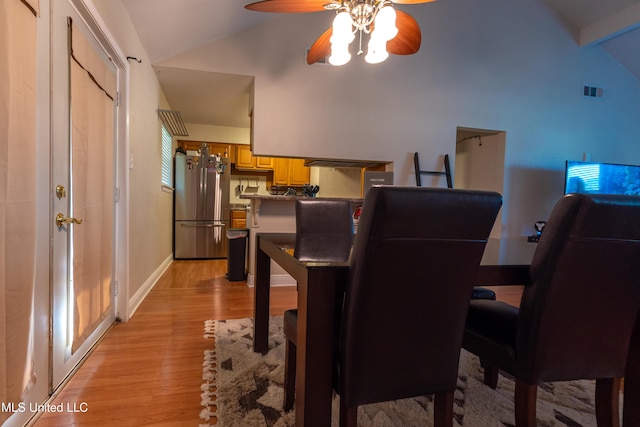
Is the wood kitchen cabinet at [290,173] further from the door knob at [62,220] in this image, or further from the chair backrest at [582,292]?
the chair backrest at [582,292]

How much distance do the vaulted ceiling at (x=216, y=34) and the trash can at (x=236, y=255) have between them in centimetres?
176

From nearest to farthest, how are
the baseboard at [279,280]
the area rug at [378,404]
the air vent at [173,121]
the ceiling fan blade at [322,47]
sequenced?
the area rug at [378,404] < the ceiling fan blade at [322,47] < the baseboard at [279,280] < the air vent at [173,121]

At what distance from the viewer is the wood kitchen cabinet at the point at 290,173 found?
594 cm

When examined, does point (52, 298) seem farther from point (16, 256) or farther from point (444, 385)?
point (444, 385)

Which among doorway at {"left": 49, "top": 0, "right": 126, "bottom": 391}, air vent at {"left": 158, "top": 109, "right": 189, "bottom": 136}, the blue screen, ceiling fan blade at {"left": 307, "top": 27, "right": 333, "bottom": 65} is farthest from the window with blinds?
the blue screen

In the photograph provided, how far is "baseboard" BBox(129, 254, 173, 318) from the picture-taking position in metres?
2.60

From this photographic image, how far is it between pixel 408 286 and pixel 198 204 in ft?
15.4

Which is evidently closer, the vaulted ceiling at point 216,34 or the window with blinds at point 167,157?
the vaulted ceiling at point 216,34

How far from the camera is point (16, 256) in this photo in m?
1.14

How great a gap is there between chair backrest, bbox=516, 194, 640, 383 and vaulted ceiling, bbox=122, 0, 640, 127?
2927 mm

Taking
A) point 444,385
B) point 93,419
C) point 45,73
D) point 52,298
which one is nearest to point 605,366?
point 444,385

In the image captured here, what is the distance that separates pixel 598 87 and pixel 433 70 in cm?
272

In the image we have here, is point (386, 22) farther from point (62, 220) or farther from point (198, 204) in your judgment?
point (198, 204)

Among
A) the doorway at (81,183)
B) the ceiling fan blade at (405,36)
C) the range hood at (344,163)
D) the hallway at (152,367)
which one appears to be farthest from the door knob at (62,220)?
the range hood at (344,163)
